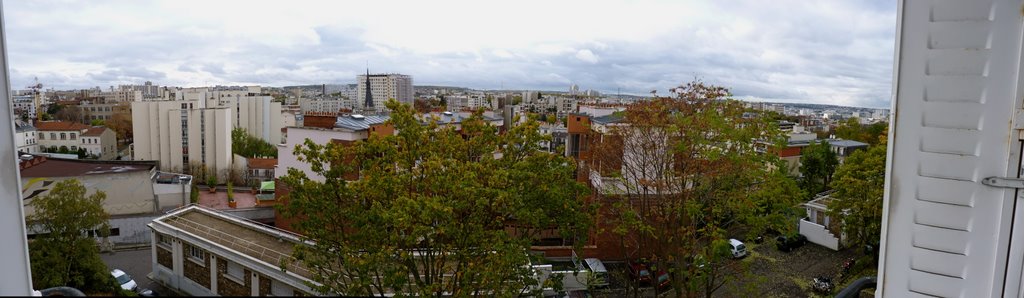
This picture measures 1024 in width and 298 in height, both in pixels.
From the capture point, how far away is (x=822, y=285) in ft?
30.7

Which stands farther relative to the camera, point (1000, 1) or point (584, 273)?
point (584, 273)

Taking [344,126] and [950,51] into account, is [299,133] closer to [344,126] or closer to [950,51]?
[344,126]

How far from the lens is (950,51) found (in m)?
1.63

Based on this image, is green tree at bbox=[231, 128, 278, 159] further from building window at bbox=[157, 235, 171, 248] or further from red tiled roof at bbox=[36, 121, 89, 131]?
building window at bbox=[157, 235, 171, 248]

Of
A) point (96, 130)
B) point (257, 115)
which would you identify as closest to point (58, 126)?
point (96, 130)

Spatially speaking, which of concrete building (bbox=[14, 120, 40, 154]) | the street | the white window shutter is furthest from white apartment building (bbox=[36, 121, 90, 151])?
the white window shutter

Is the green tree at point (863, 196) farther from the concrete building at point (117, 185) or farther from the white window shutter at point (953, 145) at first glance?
the concrete building at point (117, 185)

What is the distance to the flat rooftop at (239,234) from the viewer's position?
7.30 metres

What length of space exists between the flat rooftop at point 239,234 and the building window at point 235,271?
0.89ft

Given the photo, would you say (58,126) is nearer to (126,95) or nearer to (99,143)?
(99,143)

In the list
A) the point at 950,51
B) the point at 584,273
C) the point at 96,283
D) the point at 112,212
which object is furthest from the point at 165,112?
the point at 950,51

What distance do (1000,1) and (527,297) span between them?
418 cm

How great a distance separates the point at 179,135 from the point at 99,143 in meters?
2.60

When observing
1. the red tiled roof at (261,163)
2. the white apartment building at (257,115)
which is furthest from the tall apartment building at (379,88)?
the red tiled roof at (261,163)
